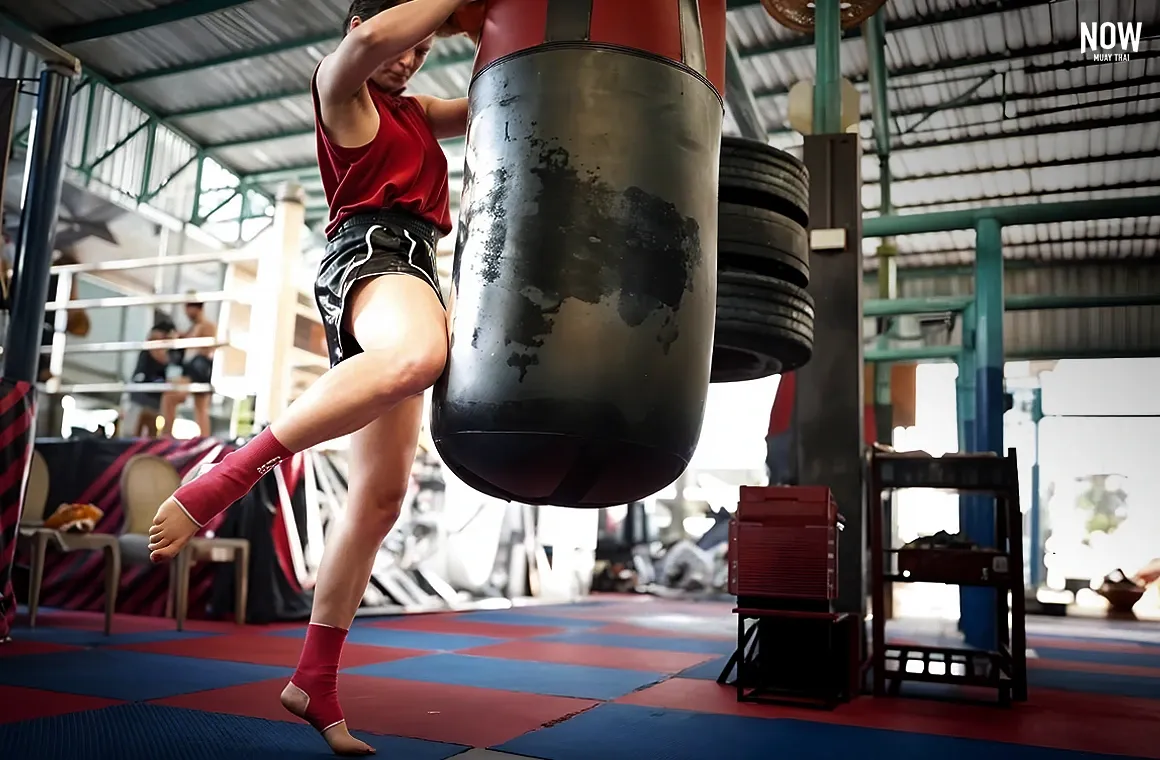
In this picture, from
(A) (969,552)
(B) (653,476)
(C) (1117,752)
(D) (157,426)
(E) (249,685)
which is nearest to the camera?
(B) (653,476)

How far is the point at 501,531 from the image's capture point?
8789 mm

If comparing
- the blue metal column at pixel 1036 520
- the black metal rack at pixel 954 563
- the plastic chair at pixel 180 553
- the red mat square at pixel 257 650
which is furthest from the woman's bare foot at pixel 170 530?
the blue metal column at pixel 1036 520

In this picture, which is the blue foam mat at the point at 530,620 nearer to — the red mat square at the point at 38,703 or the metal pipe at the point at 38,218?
the metal pipe at the point at 38,218

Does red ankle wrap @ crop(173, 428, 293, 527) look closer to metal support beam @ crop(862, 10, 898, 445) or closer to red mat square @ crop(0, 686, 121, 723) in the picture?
red mat square @ crop(0, 686, 121, 723)

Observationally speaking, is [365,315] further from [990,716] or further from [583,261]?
[990,716]

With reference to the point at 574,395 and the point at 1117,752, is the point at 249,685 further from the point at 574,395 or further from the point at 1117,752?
the point at 1117,752

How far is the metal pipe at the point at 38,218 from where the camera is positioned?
4441 millimetres

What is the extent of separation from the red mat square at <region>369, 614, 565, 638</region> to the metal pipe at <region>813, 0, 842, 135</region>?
3324mm

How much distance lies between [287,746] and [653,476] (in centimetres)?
112

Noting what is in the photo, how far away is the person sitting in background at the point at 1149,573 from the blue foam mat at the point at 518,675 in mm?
10863

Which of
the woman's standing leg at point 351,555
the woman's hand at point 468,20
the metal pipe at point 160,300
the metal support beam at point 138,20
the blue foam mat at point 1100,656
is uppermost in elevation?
the metal support beam at point 138,20

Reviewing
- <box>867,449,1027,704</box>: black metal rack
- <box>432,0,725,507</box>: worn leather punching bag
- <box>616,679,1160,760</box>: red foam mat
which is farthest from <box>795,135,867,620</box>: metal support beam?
<box>432,0,725,507</box>: worn leather punching bag

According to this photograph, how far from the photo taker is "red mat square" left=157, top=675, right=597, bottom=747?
237cm

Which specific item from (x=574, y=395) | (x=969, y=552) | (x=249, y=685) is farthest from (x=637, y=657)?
Result: (x=574, y=395)
